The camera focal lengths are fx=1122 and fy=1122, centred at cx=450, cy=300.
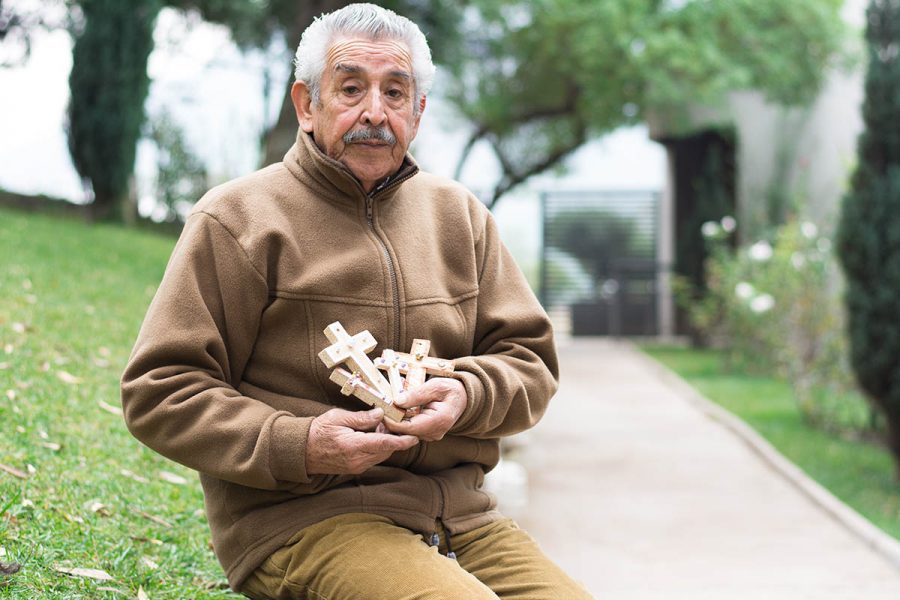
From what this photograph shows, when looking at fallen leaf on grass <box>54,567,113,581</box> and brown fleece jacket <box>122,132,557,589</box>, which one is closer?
brown fleece jacket <box>122,132,557,589</box>

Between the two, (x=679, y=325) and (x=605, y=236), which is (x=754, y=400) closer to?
(x=679, y=325)

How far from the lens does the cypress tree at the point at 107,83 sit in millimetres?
12211

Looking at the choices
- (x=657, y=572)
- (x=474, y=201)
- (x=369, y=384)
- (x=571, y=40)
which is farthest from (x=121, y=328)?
(x=571, y=40)

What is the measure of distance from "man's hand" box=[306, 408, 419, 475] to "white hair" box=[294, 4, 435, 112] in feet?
2.51

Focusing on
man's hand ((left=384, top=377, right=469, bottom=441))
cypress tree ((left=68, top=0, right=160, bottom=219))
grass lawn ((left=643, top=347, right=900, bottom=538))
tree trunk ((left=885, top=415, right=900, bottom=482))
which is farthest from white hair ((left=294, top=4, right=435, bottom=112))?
cypress tree ((left=68, top=0, right=160, bottom=219))

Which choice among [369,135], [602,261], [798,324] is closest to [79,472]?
[369,135]

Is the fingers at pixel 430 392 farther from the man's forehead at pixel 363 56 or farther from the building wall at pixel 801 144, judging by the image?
the building wall at pixel 801 144

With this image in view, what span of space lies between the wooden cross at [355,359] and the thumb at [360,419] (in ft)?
0.15

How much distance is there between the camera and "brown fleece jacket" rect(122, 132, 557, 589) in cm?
232

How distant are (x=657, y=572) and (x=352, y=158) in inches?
148

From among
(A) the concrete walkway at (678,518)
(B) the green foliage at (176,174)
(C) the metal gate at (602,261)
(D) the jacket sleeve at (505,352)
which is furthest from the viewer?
(C) the metal gate at (602,261)

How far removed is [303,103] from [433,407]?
32.1 inches

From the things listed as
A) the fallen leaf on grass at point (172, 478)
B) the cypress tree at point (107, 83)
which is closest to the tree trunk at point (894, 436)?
the fallen leaf on grass at point (172, 478)

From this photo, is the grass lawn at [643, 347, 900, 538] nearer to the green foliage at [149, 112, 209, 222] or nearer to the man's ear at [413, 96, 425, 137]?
the man's ear at [413, 96, 425, 137]
